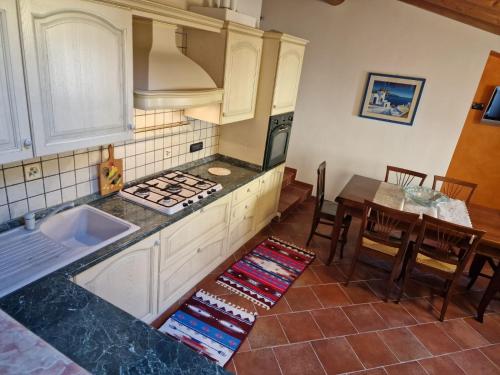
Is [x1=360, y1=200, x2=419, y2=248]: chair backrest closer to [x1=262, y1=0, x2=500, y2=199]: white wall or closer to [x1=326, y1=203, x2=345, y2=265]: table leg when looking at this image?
[x1=326, y1=203, x2=345, y2=265]: table leg

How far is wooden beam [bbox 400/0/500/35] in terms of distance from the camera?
2757 mm

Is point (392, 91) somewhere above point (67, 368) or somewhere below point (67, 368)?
above

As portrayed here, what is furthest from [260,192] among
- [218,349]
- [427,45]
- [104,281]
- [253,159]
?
[427,45]

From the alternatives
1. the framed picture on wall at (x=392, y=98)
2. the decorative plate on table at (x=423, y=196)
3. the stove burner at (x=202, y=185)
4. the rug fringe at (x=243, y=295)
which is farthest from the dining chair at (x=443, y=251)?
the framed picture on wall at (x=392, y=98)

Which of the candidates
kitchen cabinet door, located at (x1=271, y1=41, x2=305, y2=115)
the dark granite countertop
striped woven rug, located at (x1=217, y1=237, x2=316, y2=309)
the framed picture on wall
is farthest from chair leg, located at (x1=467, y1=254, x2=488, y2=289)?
the dark granite countertop

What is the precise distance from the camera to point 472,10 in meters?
2.97

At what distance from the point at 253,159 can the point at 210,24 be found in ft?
4.51

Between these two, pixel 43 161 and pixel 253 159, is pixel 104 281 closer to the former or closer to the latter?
pixel 43 161

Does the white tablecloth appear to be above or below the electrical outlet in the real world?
below

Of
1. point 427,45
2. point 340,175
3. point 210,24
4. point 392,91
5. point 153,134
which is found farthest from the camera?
point 340,175

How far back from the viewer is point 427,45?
3.78 m

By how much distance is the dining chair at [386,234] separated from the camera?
8.73ft

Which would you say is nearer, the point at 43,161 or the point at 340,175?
the point at 43,161

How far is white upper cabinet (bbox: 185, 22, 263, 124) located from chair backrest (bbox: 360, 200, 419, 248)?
4.54ft
